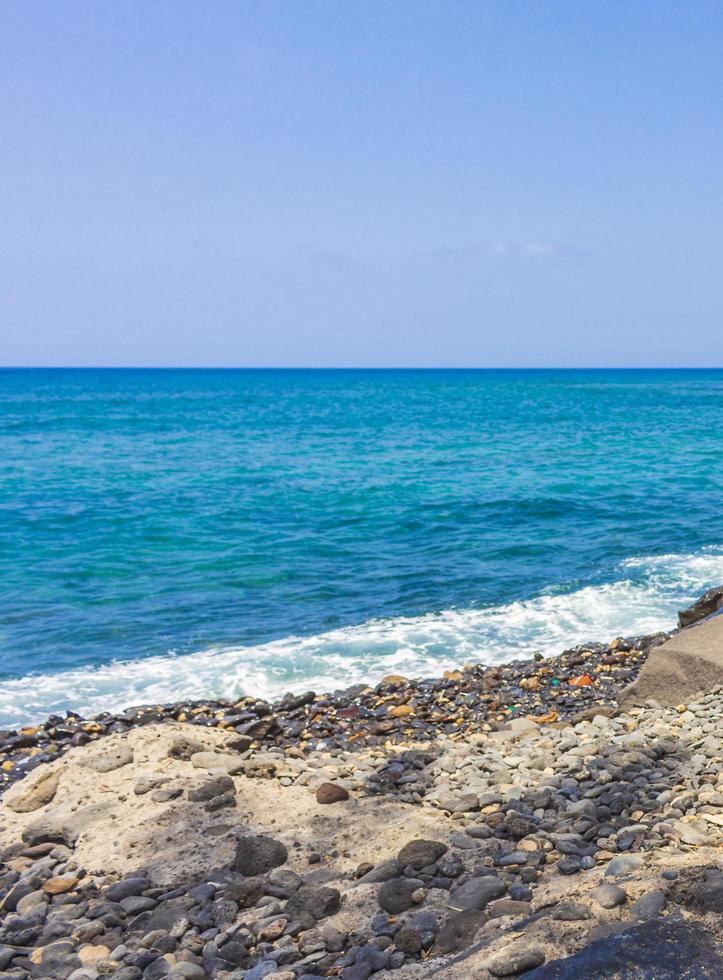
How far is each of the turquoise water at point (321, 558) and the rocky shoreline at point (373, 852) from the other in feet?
11.6

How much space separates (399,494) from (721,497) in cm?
956

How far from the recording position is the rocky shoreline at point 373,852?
487 centimetres

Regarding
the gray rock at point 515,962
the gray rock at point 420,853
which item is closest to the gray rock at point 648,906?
the gray rock at point 515,962

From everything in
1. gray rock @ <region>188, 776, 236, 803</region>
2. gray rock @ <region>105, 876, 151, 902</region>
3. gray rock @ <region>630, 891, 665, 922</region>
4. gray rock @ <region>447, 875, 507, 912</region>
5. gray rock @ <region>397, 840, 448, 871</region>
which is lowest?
gray rock @ <region>105, 876, 151, 902</region>

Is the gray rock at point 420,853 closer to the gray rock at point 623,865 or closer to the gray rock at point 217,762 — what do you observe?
the gray rock at point 623,865

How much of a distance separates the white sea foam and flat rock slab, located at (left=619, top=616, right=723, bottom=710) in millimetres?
3633

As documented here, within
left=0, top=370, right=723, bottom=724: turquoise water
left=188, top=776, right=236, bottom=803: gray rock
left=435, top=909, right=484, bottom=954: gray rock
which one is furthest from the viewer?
left=0, top=370, right=723, bottom=724: turquoise water

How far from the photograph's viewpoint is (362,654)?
A: 1336cm

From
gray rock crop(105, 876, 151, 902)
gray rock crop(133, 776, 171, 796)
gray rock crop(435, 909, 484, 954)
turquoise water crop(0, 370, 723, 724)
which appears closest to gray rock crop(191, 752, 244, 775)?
gray rock crop(133, 776, 171, 796)

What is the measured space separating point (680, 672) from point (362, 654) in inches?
205

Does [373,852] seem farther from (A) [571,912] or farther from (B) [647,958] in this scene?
(B) [647,958]

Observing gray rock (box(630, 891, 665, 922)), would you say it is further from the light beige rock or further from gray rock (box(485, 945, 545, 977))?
the light beige rock

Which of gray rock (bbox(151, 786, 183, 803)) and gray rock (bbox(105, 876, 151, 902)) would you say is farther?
gray rock (bbox(151, 786, 183, 803))

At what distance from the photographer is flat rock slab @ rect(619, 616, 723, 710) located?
30.3 ft
